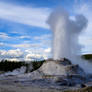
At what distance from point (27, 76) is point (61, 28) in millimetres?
12066

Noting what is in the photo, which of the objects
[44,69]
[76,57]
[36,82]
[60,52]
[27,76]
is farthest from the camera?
[76,57]

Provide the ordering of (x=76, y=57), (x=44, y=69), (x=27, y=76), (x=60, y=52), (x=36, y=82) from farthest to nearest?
1. (x=76, y=57)
2. (x=60, y=52)
3. (x=44, y=69)
4. (x=27, y=76)
5. (x=36, y=82)

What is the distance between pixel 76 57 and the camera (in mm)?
39219

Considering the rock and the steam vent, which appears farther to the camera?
the rock

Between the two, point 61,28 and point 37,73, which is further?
point 61,28

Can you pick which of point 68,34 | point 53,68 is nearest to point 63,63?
point 53,68

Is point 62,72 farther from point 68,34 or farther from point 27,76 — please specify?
point 68,34

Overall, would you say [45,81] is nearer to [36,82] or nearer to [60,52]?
[36,82]

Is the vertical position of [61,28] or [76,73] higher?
[61,28]

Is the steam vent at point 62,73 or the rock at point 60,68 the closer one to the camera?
the steam vent at point 62,73

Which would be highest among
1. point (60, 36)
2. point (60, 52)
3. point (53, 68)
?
point (60, 36)

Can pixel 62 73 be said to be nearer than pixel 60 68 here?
Yes

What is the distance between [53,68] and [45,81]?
5117mm

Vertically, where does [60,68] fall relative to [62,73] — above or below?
above
